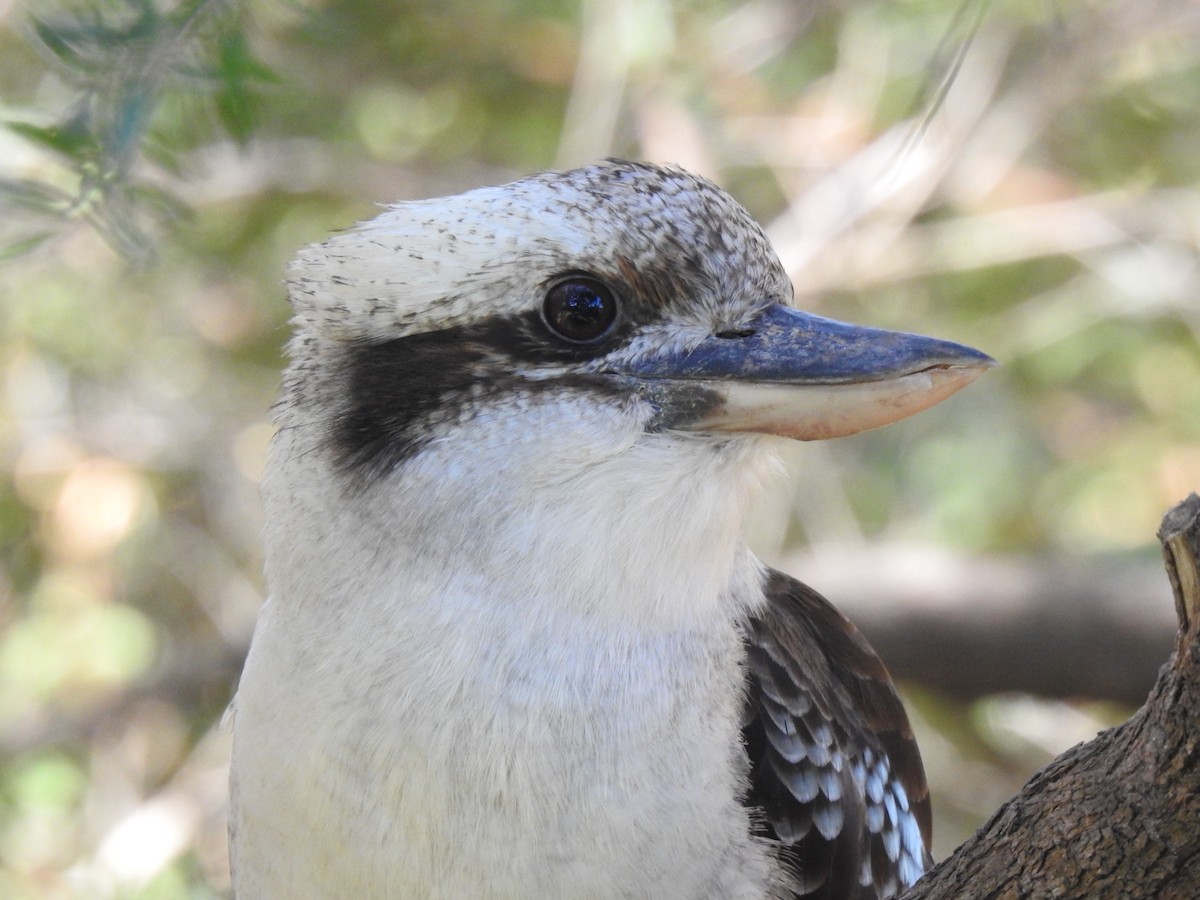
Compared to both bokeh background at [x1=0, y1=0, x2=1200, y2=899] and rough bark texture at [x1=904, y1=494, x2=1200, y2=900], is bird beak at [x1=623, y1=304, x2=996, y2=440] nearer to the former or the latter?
rough bark texture at [x1=904, y1=494, x2=1200, y2=900]

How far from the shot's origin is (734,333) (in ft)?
6.73

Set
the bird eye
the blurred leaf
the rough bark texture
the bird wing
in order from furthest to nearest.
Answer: the bird wing → the bird eye → the blurred leaf → the rough bark texture

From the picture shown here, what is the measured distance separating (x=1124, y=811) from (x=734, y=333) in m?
0.84

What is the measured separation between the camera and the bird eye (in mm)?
1981

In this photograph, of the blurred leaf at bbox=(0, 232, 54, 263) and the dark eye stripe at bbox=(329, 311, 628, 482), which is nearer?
the blurred leaf at bbox=(0, 232, 54, 263)

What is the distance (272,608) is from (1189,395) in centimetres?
471

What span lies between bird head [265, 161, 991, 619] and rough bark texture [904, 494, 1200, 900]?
52 cm

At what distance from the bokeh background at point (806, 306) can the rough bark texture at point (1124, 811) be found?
3.36 m

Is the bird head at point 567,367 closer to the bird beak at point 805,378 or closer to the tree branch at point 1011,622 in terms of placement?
the bird beak at point 805,378

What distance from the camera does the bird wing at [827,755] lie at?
83.4 inches

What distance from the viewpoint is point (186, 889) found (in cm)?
447

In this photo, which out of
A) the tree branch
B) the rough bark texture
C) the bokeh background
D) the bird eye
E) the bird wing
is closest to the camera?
the rough bark texture

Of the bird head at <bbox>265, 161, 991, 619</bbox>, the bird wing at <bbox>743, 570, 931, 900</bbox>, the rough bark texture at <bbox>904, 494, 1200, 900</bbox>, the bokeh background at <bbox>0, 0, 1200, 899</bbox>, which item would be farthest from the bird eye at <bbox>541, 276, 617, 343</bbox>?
the bokeh background at <bbox>0, 0, 1200, 899</bbox>

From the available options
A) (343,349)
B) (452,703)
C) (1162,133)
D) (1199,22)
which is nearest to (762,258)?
(343,349)
